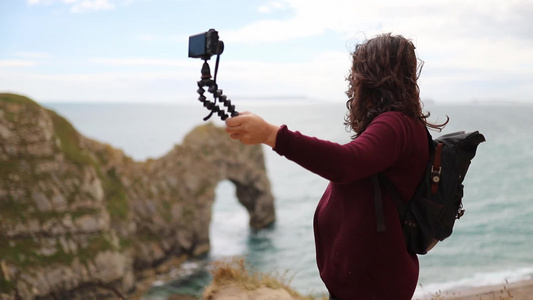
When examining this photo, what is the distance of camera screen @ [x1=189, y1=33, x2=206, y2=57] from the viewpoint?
1.89 m

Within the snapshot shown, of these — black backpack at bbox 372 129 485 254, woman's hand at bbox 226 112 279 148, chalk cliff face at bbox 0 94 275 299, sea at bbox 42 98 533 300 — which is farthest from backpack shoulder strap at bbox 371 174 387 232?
chalk cliff face at bbox 0 94 275 299

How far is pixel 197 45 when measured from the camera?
1.93m

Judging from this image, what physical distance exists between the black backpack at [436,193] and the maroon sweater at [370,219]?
0.12 feet

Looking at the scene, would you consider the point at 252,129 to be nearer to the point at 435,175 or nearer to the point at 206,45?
the point at 206,45

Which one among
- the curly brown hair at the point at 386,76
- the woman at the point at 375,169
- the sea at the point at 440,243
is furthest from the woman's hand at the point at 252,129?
the sea at the point at 440,243

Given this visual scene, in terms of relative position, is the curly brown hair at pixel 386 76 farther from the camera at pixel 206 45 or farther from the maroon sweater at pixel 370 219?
the camera at pixel 206 45

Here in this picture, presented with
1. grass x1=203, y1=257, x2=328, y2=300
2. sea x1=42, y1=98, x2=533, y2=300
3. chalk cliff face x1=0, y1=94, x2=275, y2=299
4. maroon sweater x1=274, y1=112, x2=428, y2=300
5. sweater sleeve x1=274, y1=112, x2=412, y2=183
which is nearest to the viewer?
sweater sleeve x1=274, y1=112, x2=412, y2=183

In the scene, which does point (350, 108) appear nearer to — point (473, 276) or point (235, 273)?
point (235, 273)

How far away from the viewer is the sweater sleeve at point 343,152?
1.76 meters

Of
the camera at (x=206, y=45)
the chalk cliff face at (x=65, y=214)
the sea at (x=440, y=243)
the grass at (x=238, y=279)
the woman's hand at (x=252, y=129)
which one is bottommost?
the sea at (x=440, y=243)

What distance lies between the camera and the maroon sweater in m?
0.45

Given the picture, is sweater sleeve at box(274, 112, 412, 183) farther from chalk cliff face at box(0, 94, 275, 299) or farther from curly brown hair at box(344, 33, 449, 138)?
chalk cliff face at box(0, 94, 275, 299)

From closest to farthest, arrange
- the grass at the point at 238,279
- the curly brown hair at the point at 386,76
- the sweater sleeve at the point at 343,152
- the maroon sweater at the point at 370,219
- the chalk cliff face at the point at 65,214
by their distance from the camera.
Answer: the sweater sleeve at the point at 343,152 → the maroon sweater at the point at 370,219 → the curly brown hair at the point at 386,76 → the grass at the point at 238,279 → the chalk cliff face at the point at 65,214

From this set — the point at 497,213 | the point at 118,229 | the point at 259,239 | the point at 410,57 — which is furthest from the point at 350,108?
the point at 497,213
